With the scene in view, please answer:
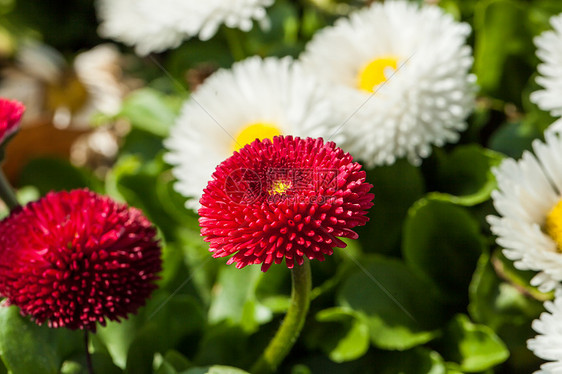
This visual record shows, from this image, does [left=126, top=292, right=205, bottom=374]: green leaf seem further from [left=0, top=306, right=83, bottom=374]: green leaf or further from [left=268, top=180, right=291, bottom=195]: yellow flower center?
[left=268, top=180, right=291, bottom=195]: yellow flower center

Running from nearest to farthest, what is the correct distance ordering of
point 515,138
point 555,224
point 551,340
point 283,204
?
point 283,204, point 551,340, point 555,224, point 515,138

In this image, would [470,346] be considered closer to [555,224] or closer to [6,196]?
[555,224]

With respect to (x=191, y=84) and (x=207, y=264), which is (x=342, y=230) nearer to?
(x=207, y=264)

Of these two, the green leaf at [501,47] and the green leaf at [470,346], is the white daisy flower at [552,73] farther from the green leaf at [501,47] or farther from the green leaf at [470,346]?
the green leaf at [470,346]

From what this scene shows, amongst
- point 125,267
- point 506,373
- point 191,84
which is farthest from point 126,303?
point 191,84

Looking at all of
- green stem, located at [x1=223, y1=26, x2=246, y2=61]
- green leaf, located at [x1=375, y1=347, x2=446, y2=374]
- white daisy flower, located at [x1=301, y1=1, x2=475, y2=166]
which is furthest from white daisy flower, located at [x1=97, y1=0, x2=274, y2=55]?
green leaf, located at [x1=375, y1=347, x2=446, y2=374]

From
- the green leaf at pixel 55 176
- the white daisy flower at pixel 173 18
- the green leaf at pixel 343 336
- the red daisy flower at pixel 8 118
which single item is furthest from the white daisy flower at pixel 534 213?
the green leaf at pixel 55 176

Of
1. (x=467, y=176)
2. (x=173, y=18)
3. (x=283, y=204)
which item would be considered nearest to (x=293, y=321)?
(x=283, y=204)
